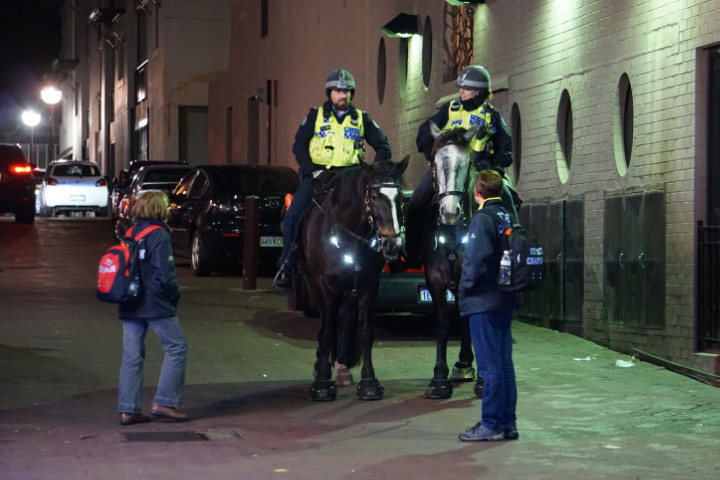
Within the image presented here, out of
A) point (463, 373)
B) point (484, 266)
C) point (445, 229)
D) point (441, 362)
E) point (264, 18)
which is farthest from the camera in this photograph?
point (264, 18)

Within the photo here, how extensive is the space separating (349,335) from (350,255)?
72cm

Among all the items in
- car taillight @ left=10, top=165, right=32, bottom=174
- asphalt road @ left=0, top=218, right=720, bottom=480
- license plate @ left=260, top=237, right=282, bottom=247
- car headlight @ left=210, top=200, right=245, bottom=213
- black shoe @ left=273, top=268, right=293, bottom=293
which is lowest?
asphalt road @ left=0, top=218, right=720, bottom=480

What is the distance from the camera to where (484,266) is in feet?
29.3

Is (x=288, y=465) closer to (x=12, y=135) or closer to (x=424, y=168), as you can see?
(x=424, y=168)

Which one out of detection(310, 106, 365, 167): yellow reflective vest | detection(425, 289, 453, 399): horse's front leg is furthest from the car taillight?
detection(425, 289, 453, 399): horse's front leg

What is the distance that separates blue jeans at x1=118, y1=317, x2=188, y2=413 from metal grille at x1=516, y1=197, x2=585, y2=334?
6464mm

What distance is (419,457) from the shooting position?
340 inches

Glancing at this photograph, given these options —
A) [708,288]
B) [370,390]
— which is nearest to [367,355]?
[370,390]

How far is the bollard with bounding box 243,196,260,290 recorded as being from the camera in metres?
20.5

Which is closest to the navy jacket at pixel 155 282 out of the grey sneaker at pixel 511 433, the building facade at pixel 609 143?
the grey sneaker at pixel 511 433

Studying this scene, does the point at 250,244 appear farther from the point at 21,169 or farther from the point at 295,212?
the point at 21,169

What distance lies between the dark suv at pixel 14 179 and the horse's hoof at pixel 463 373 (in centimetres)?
2617

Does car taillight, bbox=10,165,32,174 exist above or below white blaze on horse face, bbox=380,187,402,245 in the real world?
above

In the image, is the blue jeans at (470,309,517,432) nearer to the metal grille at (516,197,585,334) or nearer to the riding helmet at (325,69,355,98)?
the riding helmet at (325,69,355,98)
